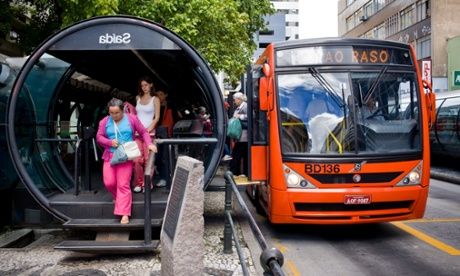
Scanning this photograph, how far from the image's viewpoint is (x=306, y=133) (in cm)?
769

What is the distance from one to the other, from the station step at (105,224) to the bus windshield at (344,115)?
7.52 ft

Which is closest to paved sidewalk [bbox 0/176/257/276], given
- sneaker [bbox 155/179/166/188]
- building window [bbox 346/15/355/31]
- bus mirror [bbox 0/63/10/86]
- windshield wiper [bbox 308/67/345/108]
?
sneaker [bbox 155/179/166/188]

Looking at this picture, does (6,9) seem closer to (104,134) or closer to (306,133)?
(104,134)

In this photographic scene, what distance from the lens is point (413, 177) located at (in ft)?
25.2

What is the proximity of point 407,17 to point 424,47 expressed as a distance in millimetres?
4985

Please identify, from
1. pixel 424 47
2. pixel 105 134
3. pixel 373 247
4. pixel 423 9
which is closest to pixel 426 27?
pixel 424 47

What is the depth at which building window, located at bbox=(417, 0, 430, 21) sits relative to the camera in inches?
1697

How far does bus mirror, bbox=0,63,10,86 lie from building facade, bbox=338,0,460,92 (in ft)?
96.9

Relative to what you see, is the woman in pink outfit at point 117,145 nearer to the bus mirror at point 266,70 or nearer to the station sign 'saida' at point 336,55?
the bus mirror at point 266,70

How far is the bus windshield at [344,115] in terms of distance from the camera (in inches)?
300

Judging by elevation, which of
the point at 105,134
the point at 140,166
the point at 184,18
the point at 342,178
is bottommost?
the point at 342,178

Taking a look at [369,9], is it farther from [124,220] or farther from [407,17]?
[124,220]

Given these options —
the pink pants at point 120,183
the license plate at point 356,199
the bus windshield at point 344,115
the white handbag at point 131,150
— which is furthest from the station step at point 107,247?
the license plate at point 356,199

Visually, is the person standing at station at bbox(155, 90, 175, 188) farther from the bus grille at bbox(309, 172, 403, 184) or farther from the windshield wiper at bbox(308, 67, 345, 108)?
the windshield wiper at bbox(308, 67, 345, 108)
